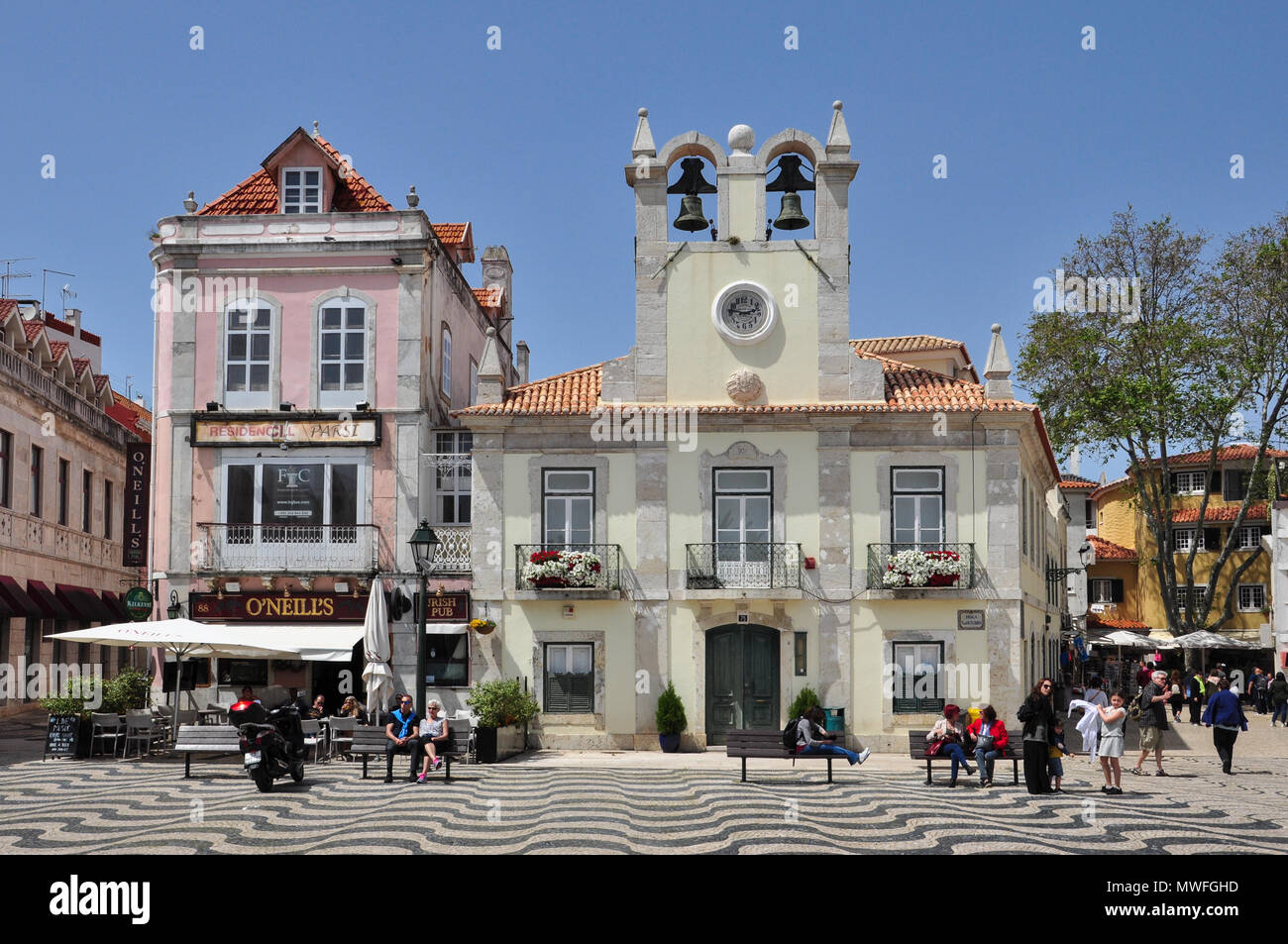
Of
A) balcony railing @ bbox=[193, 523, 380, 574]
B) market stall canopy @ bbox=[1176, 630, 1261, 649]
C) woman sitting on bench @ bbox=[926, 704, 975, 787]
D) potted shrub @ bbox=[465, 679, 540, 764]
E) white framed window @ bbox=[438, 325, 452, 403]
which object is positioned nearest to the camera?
woman sitting on bench @ bbox=[926, 704, 975, 787]

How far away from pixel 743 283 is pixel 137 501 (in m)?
14.5

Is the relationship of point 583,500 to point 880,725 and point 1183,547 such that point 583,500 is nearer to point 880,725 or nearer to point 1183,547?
point 880,725

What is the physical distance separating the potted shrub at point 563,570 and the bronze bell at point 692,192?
268 inches

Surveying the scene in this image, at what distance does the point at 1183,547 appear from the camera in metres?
58.8

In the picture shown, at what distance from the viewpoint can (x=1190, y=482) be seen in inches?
2302

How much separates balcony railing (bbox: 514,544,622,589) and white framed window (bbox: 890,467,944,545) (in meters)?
5.36

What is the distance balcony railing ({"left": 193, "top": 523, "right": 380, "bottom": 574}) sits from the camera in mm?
27891

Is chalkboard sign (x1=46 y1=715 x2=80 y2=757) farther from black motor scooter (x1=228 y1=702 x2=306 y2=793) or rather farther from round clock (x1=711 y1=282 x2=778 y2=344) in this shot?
round clock (x1=711 y1=282 x2=778 y2=344)

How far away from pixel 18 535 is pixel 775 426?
18383 mm

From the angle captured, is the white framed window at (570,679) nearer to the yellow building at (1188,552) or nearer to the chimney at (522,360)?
the chimney at (522,360)

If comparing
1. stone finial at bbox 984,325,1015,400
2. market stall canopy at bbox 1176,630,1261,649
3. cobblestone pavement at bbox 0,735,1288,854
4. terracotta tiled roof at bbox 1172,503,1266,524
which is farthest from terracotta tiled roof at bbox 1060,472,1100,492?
cobblestone pavement at bbox 0,735,1288,854

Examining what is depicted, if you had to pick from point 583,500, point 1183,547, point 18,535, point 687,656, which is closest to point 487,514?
point 583,500

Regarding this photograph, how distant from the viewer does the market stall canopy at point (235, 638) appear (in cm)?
2209

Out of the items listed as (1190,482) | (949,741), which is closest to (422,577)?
(949,741)
